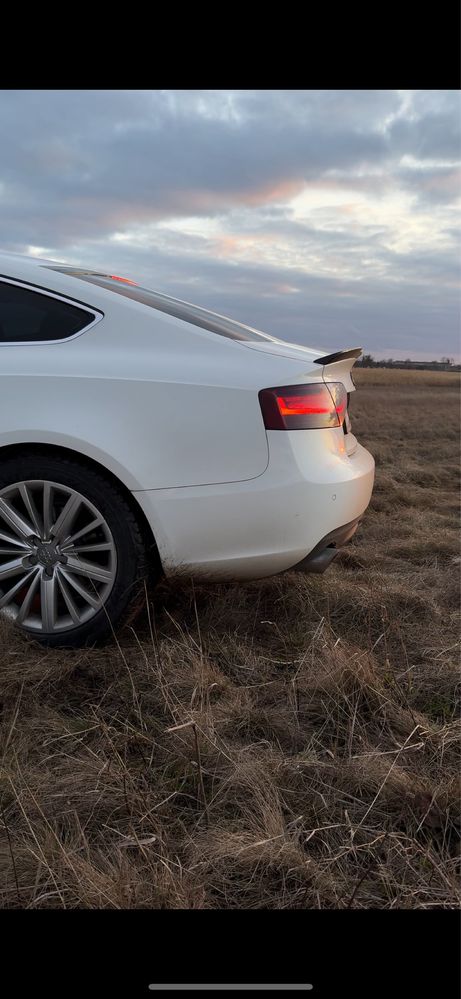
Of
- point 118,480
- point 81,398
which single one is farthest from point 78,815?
point 81,398

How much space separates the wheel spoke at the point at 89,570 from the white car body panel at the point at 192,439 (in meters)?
0.25

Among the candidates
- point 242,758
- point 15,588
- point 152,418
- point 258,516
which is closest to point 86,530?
point 15,588

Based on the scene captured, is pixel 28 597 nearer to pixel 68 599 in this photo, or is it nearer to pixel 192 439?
pixel 68 599

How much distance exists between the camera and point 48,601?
261 cm

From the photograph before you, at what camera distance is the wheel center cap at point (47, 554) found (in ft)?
8.70

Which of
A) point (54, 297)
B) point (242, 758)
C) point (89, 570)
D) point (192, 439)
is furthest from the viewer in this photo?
point (54, 297)

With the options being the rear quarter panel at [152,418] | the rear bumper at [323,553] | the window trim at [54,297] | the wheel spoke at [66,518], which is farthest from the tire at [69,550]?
the rear bumper at [323,553]

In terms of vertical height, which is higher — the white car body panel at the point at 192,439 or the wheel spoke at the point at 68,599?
Result: the white car body panel at the point at 192,439

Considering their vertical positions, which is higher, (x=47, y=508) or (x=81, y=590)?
(x=47, y=508)

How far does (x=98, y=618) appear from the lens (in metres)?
2.62

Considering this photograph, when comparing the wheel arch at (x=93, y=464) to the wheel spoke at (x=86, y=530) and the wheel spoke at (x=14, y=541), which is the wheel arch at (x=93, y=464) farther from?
the wheel spoke at (x=14, y=541)

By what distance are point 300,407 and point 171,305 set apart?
3.24ft

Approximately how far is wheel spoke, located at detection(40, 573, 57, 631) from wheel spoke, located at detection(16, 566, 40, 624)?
36mm
